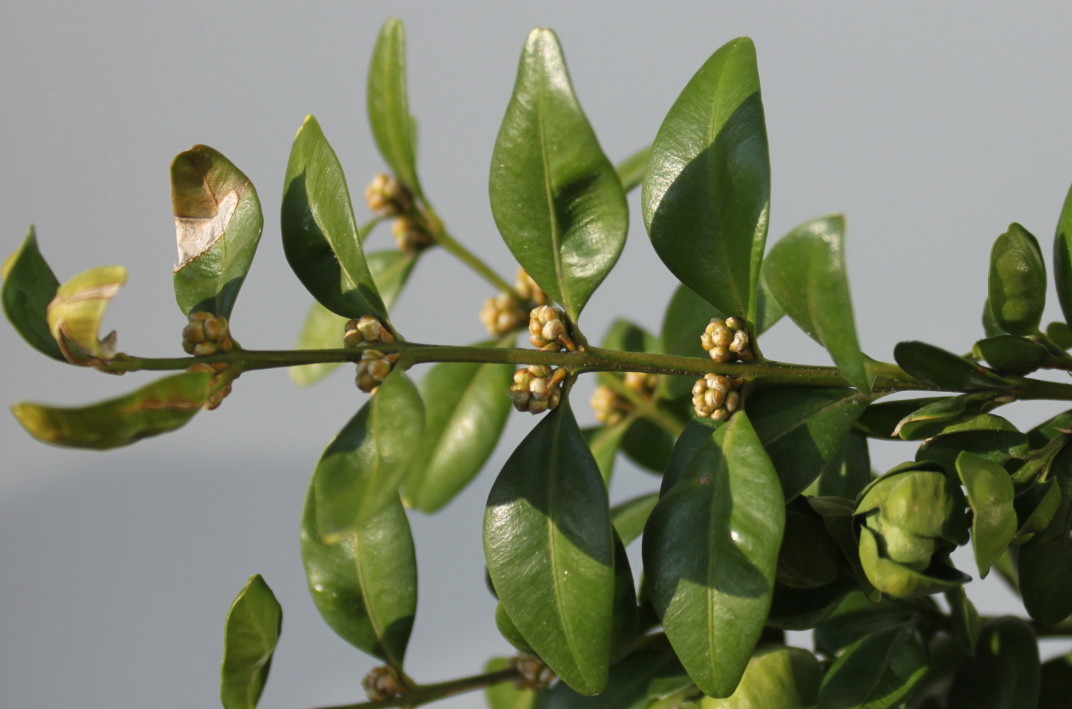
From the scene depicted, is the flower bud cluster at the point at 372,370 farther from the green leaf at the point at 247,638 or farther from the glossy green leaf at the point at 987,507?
the glossy green leaf at the point at 987,507

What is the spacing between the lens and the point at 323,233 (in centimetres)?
64

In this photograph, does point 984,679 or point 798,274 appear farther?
point 984,679

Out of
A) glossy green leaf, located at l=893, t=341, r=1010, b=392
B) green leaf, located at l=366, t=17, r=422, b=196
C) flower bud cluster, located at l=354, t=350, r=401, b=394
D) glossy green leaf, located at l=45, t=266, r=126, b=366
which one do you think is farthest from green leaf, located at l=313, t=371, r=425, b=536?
green leaf, located at l=366, t=17, r=422, b=196

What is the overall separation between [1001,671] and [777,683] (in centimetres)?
16

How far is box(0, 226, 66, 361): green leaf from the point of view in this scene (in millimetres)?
539

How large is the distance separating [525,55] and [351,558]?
34cm

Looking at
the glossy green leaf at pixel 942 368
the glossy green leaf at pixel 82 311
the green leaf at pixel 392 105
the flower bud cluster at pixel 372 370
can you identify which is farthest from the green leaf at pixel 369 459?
the green leaf at pixel 392 105

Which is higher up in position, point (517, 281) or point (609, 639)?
point (517, 281)

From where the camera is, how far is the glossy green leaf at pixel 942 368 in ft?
2.03

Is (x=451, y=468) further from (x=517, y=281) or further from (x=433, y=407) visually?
(x=517, y=281)

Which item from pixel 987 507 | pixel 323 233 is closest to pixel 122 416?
pixel 323 233

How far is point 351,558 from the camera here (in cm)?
75

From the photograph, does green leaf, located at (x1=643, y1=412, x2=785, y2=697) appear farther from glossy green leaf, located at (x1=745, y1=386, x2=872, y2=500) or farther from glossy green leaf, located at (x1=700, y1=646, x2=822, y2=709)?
glossy green leaf, located at (x1=700, y1=646, x2=822, y2=709)

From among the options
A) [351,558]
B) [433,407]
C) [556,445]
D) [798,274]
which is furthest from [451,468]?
[798,274]
